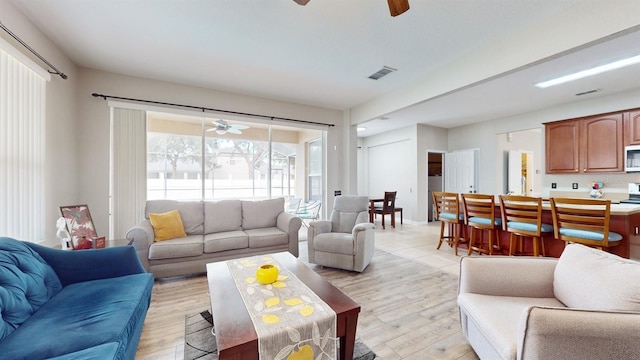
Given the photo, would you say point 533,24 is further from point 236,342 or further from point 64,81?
point 64,81

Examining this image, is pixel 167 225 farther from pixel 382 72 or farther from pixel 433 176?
pixel 433 176

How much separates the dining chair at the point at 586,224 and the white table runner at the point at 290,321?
307 centimetres

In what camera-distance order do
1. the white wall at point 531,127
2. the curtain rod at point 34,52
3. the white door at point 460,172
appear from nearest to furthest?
the curtain rod at point 34,52
the white wall at point 531,127
the white door at point 460,172

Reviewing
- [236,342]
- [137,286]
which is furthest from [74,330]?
[236,342]

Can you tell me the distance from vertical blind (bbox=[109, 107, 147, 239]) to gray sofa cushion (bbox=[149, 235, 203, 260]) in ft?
3.69

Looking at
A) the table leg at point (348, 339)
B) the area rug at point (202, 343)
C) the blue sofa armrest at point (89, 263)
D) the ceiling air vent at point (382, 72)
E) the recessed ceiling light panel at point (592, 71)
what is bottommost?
the area rug at point (202, 343)

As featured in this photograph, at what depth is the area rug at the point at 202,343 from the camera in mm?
1644

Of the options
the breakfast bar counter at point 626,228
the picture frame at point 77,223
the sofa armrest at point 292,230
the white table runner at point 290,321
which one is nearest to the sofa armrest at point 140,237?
the picture frame at point 77,223

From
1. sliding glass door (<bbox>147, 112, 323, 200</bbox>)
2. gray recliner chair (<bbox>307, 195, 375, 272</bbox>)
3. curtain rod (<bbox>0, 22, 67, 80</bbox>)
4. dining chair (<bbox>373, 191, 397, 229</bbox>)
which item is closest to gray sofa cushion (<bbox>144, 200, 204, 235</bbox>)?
sliding glass door (<bbox>147, 112, 323, 200</bbox>)

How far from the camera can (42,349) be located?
113 cm

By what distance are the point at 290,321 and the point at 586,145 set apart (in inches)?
233

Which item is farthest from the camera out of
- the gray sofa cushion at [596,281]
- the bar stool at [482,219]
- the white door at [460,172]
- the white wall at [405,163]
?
the white wall at [405,163]

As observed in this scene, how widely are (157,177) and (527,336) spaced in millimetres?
4469

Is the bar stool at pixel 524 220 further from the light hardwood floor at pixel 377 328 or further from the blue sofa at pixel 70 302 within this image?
the blue sofa at pixel 70 302
